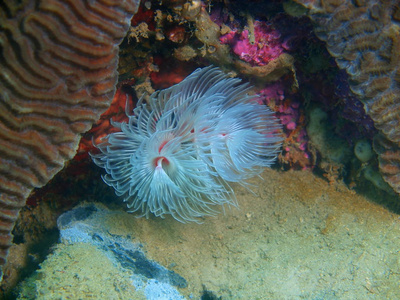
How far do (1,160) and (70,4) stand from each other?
157 cm

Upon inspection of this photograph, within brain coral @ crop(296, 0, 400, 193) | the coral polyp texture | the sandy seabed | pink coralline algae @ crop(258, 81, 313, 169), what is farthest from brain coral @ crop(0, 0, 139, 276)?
pink coralline algae @ crop(258, 81, 313, 169)

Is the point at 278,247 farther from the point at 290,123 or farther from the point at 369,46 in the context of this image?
the point at 369,46

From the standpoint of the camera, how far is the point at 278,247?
403 cm

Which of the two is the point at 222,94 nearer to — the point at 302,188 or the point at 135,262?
the point at 302,188

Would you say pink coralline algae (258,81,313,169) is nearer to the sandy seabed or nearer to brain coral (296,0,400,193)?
the sandy seabed

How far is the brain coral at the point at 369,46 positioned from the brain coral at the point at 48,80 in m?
2.12

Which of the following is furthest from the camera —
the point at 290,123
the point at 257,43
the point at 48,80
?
the point at 290,123

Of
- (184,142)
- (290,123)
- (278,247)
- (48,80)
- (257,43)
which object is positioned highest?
(257,43)

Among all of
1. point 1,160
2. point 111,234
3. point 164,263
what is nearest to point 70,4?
point 1,160

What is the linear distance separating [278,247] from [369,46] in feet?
9.49

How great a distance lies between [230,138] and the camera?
12.6ft

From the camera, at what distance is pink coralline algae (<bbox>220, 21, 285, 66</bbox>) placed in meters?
3.49

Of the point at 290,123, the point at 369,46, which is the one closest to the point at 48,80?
the point at 369,46

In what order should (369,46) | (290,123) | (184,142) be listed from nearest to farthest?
1. (369,46)
2. (184,142)
3. (290,123)
